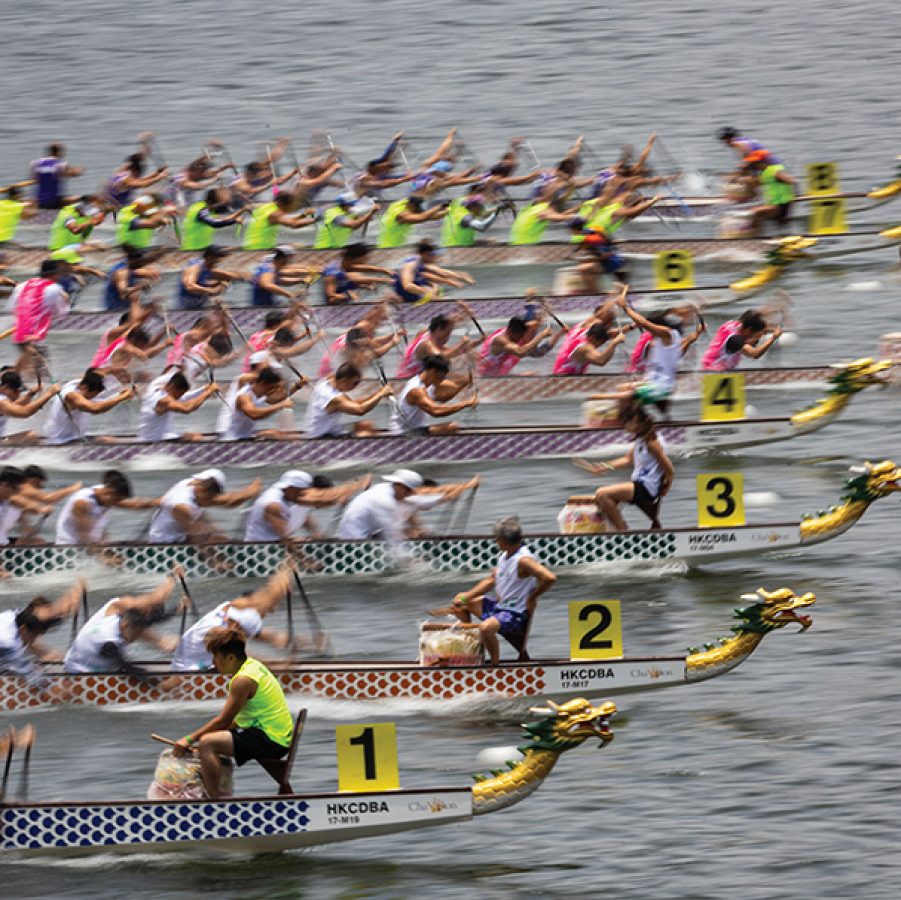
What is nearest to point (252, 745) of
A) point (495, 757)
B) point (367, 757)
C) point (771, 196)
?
point (367, 757)

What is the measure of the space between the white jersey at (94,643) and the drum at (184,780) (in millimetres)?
2324

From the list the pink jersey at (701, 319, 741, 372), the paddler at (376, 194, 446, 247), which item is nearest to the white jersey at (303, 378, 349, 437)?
the pink jersey at (701, 319, 741, 372)

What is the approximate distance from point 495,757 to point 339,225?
16.1 meters

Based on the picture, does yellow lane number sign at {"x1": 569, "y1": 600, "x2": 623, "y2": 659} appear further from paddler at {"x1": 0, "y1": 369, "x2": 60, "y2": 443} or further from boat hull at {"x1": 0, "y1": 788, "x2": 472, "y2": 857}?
paddler at {"x1": 0, "y1": 369, "x2": 60, "y2": 443}

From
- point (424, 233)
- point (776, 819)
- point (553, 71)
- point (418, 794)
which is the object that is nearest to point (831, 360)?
point (424, 233)

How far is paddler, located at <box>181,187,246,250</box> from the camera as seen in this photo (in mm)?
32156

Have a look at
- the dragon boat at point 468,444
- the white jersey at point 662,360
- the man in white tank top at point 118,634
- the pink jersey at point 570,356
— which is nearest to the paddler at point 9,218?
the dragon boat at point 468,444

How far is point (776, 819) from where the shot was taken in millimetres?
16625

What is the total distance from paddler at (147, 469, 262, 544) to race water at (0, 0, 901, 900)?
0.48m

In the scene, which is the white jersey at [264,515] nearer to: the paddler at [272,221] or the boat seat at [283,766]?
the boat seat at [283,766]

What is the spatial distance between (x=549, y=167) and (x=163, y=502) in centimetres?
1904

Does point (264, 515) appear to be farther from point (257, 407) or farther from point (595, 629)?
point (595, 629)

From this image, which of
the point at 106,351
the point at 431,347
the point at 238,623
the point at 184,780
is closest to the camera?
the point at 184,780

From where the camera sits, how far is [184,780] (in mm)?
15523
